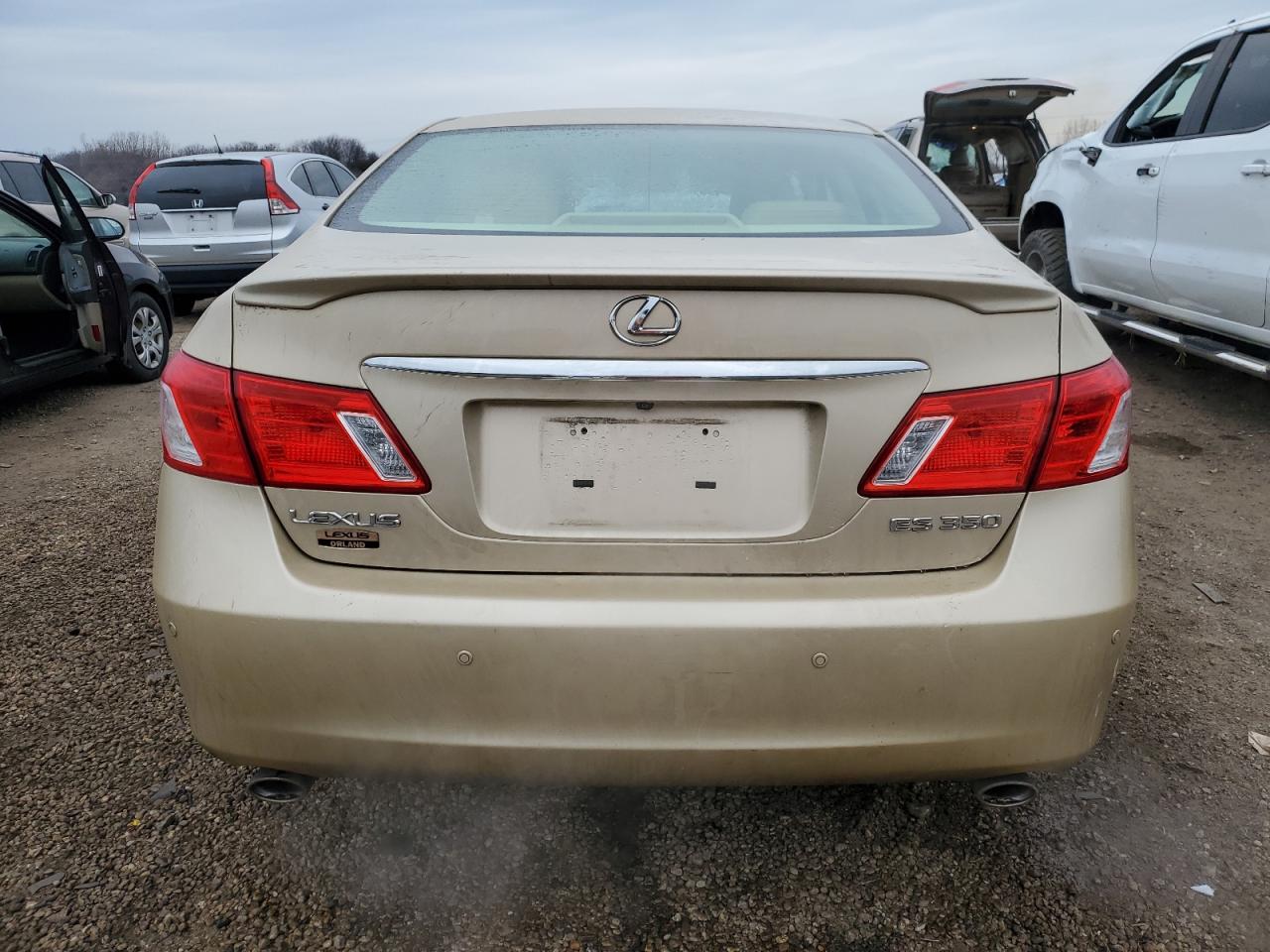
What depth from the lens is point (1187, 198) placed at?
4.72m

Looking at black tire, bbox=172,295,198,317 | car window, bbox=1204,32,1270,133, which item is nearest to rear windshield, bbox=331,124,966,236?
car window, bbox=1204,32,1270,133

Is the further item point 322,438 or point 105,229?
point 105,229

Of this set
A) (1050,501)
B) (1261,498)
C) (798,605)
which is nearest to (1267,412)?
(1261,498)

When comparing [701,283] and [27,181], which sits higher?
[701,283]

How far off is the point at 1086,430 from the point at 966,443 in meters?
0.22

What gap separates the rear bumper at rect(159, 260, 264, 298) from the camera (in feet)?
29.5

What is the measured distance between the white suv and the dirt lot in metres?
2.37

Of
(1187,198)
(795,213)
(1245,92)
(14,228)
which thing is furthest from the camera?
(14,228)

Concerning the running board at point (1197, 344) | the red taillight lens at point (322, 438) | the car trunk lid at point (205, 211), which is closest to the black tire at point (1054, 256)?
the running board at point (1197, 344)

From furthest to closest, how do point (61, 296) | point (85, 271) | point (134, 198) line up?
1. point (134, 198)
2. point (85, 271)
3. point (61, 296)

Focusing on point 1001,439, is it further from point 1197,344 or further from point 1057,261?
point 1057,261

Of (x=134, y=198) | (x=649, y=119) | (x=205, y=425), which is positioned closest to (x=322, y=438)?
(x=205, y=425)

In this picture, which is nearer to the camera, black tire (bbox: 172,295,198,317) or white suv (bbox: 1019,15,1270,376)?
white suv (bbox: 1019,15,1270,376)

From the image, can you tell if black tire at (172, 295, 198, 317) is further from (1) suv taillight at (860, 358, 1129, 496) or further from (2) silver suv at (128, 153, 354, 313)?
(1) suv taillight at (860, 358, 1129, 496)
